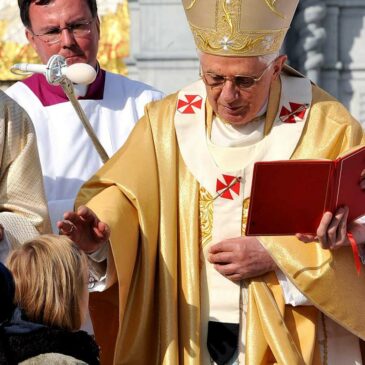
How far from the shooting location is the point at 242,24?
6.43m

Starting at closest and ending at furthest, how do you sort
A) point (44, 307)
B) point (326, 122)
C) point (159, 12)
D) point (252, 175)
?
point (44, 307)
point (252, 175)
point (326, 122)
point (159, 12)

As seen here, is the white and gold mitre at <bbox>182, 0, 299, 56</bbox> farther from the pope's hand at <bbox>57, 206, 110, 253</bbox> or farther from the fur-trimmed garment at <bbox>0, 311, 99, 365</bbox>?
the fur-trimmed garment at <bbox>0, 311, 99, 365</bbox>

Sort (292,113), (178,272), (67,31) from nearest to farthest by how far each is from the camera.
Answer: (178,272), (292,113), (67,31)

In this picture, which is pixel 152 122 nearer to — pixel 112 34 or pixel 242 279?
pixel 242 279

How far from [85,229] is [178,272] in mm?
480

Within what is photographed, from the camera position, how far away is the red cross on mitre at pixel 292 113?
6504mm

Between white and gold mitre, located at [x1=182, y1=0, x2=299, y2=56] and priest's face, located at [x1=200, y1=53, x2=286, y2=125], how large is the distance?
0.05 metres

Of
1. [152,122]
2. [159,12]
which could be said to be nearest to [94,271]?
[152,122]

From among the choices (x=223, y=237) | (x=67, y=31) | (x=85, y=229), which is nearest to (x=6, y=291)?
(x=85, y=229)

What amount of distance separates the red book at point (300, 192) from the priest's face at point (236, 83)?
16.8 inches

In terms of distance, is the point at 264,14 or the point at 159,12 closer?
the point at 264,14

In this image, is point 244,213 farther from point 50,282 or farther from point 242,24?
point 50,282

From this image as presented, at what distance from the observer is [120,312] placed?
6297mm

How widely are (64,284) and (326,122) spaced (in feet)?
5.12
